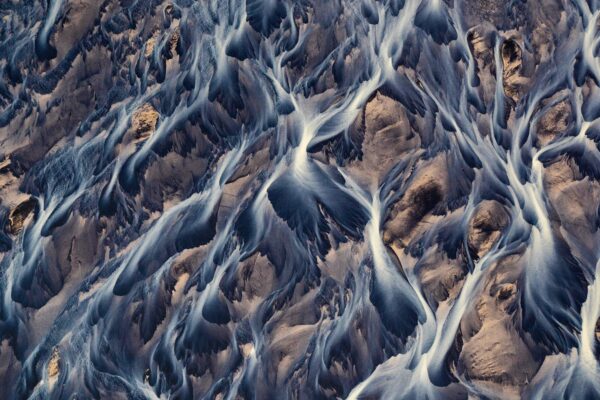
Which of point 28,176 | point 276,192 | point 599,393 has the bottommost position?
point 599,393

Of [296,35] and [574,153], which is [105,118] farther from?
[574,153]

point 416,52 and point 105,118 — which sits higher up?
point 105,118

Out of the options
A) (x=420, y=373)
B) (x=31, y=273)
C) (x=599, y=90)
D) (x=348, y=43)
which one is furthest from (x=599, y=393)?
(x=31, y=273)

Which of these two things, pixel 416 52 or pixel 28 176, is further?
pixel 28 176

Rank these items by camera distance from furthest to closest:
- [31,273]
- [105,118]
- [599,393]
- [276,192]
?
[105,118], [31,273], [276,192], [599,393]

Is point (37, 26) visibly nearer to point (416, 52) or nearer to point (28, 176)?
point (28, 176)

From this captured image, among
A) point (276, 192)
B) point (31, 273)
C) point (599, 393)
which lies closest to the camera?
point (599, 393)
